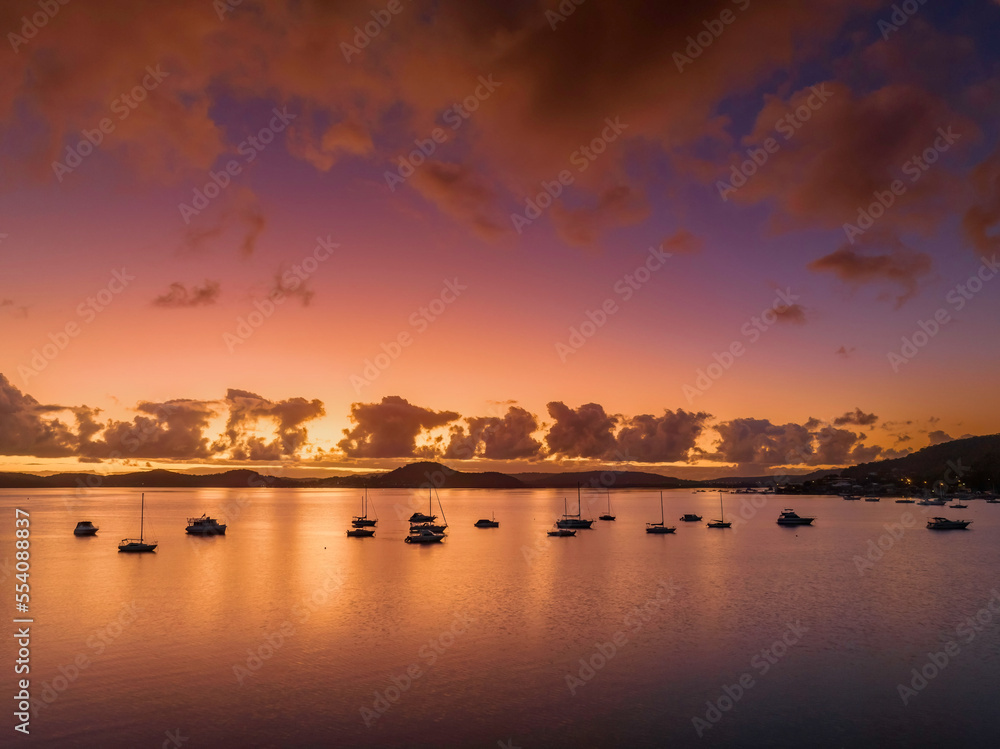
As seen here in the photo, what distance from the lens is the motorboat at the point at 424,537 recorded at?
424 ft

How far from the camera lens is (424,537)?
130000mm

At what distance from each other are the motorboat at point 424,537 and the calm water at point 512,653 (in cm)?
3117

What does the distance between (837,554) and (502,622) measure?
7463 centimetres

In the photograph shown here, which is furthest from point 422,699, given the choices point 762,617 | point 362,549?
point 362,549

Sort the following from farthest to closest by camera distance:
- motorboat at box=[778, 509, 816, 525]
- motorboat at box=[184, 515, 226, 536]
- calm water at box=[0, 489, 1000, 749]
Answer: motorboat at box=[778, 509, 816, 525]
motorboat at box=[184, 515, 226, 536]
calm water at box=[0, 489, 1000, 749]

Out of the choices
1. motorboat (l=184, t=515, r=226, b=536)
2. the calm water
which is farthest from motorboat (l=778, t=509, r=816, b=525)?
motorboat (l=184, t=515, r=226, b=536)

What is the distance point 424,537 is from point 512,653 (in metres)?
86.1

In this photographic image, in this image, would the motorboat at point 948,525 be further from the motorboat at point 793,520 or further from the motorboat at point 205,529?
the motorboat at point 205,529

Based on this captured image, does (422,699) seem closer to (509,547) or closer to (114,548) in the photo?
(509,547)

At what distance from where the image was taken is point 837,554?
106000mm

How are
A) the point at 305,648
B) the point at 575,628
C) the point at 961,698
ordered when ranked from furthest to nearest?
the point at 575,628, the point at 305,648, the point at 961,698

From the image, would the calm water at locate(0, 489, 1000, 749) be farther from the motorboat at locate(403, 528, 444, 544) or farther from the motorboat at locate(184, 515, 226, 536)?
the motorboat at locate(184, 515, 226, 536)

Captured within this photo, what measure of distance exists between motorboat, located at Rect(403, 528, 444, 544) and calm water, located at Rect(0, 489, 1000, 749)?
1227 inches

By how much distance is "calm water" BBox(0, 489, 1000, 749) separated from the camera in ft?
107
